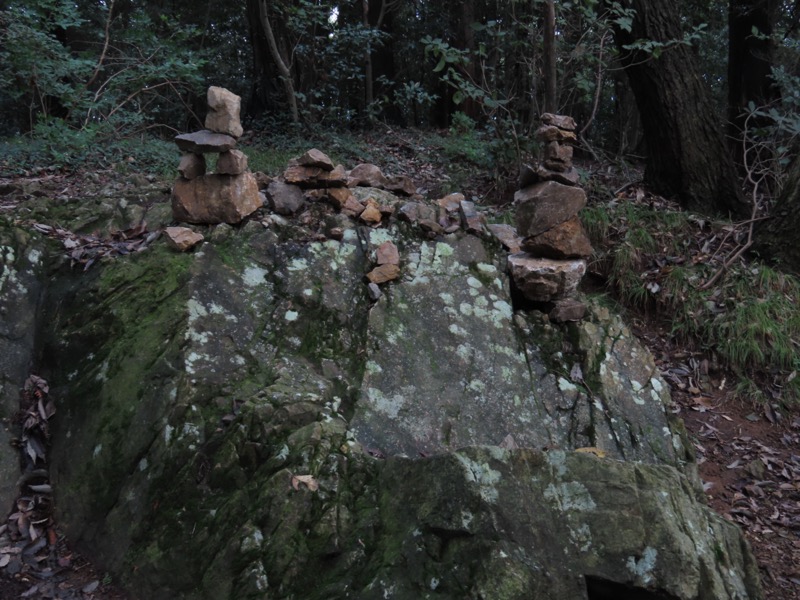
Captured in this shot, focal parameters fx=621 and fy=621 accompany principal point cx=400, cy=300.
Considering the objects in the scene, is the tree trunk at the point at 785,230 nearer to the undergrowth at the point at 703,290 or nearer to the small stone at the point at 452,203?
the undergrowth at the point at 703,290

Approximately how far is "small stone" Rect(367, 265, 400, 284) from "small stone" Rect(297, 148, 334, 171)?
82cm

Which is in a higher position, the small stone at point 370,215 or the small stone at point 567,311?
the small stone at point 370,215

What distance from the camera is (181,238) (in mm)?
3695

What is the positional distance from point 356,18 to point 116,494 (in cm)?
1055

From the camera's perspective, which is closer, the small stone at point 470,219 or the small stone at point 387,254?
the small stone at point 387,254

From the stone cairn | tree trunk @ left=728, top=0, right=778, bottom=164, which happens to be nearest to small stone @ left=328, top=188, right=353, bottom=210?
the stone cairn

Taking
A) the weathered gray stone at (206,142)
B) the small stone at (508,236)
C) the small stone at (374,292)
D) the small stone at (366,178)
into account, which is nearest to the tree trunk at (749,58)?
the small stone at (508,236)

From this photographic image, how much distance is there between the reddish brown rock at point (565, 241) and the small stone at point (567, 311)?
1.01 feet

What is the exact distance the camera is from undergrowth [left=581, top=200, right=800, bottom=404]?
16.1ft

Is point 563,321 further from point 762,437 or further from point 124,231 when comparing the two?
point 124,231

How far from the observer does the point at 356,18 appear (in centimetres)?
1150

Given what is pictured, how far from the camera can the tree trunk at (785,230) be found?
5.52 meters

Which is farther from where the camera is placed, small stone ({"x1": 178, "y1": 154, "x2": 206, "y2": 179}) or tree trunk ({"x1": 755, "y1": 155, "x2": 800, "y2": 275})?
tree trunk ({"x1": 755, "y1": 155, "x2": 800, "y2": 275})

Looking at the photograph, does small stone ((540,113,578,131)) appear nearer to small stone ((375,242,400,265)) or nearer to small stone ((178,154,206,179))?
small stone ((375,242,400,265))
